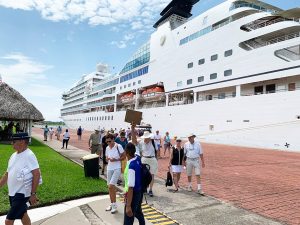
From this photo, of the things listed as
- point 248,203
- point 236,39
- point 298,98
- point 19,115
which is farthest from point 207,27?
point 248,203

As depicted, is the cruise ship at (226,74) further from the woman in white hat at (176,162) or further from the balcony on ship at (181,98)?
the woman in white hat at (176,162)

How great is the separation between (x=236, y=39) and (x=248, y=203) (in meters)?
22.9

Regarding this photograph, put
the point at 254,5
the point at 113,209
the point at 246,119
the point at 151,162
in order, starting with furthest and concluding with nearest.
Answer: the point at 254,5
the point at 246,119
the point at 151,162
the point at 113,209

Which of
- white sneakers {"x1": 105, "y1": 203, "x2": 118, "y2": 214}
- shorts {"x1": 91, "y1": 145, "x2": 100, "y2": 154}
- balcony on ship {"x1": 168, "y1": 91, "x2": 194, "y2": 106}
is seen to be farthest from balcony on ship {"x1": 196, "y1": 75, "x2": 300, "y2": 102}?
white sneakers {"x1": 105, "y1": 203, "x2": 118, "y2": 214}

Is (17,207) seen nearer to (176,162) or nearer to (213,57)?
(176,162)

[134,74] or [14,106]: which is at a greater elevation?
[134,74]

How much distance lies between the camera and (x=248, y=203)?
704cm

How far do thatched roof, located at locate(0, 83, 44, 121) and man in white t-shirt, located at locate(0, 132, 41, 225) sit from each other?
1830 cm

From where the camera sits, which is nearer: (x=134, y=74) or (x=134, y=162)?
(x=134, y=162)

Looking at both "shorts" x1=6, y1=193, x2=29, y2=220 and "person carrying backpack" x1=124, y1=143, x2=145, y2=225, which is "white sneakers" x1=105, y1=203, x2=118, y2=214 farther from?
"shorts" x1=6, y1=193, x2=29, y2=220

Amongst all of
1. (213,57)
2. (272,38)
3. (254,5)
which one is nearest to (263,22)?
(272,38)

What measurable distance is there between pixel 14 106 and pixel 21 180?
19.2 meters

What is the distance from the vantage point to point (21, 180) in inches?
157

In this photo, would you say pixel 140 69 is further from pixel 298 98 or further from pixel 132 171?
pixel 132 171
